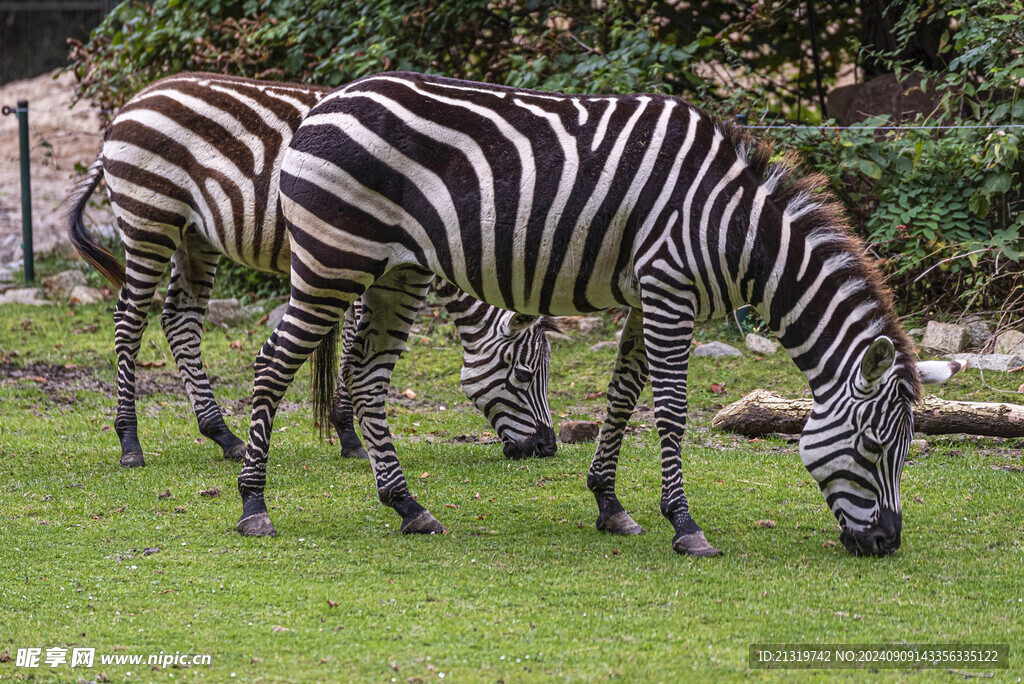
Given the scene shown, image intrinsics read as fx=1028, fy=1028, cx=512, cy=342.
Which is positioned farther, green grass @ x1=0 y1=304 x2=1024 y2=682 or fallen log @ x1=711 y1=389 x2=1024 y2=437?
fallen log @ x1=711 y1=389 x2=1024 y2=437

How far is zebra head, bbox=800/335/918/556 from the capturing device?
184 inches

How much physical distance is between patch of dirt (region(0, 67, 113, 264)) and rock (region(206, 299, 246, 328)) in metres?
3.67

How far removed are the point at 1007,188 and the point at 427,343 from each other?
5386mm

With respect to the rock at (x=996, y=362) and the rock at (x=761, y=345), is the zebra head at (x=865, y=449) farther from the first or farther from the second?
the rock at (x=761, y=345)

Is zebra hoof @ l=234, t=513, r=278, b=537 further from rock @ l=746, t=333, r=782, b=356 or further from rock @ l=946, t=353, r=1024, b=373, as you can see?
rock @ l=946, t=353, r=1024, b=373

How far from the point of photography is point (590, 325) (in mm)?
10219

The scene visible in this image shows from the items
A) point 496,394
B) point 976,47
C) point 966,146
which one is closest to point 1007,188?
point 966,146

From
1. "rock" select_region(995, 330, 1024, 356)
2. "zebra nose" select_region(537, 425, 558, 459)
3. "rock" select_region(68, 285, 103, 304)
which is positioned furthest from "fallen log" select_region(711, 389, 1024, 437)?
"rock" select_region(68, 285, 103, 304)

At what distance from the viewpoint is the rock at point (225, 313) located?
1109 cm

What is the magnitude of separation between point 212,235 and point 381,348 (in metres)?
1.55

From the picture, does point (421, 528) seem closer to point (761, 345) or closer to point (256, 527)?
point (256, 527)

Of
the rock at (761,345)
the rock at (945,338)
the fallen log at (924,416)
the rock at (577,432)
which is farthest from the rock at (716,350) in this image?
the rock at (577,432)

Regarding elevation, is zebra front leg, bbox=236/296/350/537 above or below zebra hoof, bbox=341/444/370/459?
above

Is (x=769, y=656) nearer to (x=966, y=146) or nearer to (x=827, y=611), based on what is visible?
(x=827, y=611)
